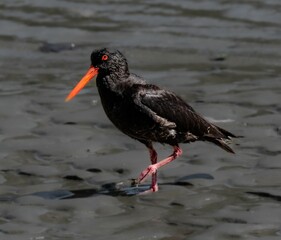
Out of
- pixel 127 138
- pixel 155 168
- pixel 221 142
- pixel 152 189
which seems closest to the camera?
pixel 152 189

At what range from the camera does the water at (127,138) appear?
7.19 metres

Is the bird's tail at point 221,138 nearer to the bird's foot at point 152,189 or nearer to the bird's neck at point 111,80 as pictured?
the bird's foot at point 152,189

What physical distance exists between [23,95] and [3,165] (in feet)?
7.04

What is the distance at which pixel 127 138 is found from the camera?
9.37 metres

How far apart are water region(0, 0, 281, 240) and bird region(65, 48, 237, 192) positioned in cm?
25

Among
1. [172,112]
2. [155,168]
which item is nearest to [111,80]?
[172,112]

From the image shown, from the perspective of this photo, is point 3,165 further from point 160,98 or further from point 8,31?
point 8,31

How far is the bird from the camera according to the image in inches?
316

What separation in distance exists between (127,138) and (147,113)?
1.36 metres

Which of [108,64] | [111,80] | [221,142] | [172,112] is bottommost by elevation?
[221,142]

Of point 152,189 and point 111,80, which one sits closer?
point 152,189

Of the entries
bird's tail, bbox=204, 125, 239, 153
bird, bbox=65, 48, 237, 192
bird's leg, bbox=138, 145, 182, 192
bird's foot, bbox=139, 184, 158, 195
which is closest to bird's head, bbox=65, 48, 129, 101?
bird, bbox=65, 48, 237, 192

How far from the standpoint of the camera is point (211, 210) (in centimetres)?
729

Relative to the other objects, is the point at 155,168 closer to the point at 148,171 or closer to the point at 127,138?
the point at 148,171
